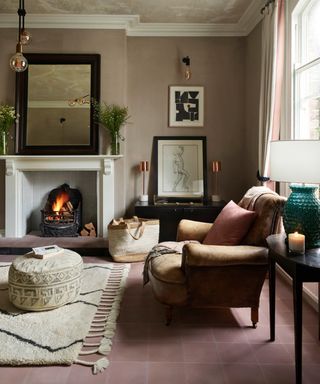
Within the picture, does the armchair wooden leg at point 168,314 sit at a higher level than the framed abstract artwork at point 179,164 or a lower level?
lower

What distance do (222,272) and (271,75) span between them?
2191mm

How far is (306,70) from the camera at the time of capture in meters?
3.04

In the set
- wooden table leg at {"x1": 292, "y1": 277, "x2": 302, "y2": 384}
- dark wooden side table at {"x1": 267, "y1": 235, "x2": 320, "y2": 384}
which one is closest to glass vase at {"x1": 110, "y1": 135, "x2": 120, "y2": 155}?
dark wooden side table at {"x1": 267, "y1": 235, "x2": 320, "y2": 384}

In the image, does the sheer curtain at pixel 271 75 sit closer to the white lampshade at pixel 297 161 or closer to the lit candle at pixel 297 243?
the white lampshade at pixel 297 161

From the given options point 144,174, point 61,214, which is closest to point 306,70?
point 144,174

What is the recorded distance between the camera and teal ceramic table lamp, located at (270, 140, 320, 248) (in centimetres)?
186

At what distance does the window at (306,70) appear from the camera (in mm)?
2920

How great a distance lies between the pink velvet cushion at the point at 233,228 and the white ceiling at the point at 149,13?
278 centimetres

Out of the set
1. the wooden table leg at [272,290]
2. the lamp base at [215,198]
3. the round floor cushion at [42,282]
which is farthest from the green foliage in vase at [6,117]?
the wooden table leg at [272,290]

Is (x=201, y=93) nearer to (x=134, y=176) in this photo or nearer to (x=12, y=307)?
(x=134, y=176)

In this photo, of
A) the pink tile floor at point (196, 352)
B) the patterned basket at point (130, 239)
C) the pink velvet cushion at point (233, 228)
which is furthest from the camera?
the patterned basket at point (130, 239)

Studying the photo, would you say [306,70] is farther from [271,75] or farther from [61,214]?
Answer: [61,214]

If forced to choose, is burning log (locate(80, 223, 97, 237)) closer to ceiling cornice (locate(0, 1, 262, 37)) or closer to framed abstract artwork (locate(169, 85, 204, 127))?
framed abstract artwork (locate(169, 85, 204, 127))

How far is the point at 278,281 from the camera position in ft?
10.7
